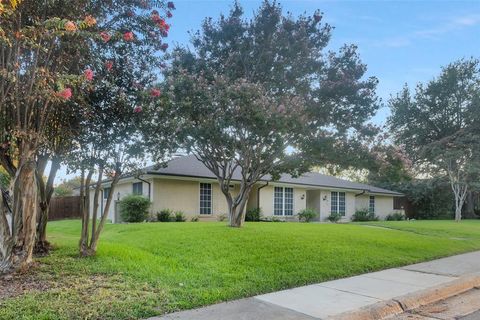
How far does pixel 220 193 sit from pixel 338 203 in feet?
35.2

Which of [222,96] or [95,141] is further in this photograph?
[222,96]

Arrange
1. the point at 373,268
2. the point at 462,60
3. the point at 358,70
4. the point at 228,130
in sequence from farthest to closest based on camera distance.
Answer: the point at 462,60, the point at 358,70, the point at 228,130, the point at 373,268

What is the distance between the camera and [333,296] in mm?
6984

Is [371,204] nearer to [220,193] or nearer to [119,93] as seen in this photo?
[220,193]

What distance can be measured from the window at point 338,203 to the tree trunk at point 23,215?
1009 inches

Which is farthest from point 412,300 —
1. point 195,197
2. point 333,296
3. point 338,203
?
point 338,203

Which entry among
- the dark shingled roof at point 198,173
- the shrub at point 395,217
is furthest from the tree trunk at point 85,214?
the shrub at point 395,217

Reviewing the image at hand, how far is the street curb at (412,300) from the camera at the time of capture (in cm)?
604

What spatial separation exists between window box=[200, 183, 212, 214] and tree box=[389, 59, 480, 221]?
18427 millimetres

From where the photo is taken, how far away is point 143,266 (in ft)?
26.8

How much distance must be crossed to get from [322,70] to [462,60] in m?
28.0

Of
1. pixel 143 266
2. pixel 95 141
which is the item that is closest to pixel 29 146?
Result: pixel 95 141

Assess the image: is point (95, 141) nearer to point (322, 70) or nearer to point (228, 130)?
point (228, 130)

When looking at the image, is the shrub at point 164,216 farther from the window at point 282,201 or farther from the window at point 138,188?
the window at point 282,201
